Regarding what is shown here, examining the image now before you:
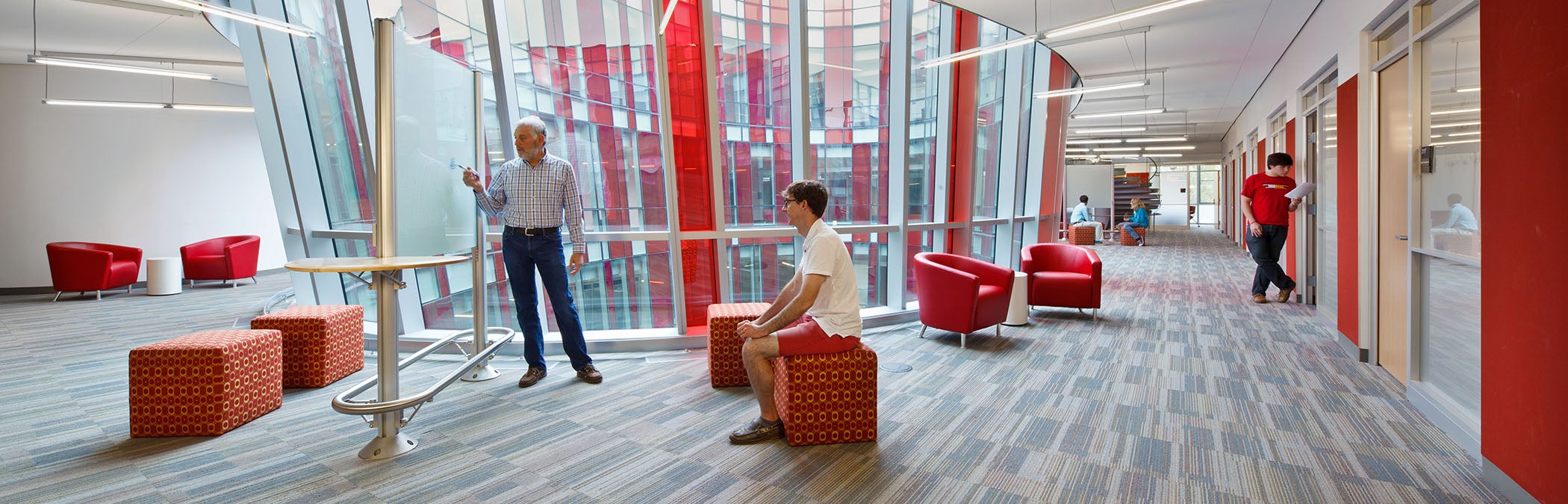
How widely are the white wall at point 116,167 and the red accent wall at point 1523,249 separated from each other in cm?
1343

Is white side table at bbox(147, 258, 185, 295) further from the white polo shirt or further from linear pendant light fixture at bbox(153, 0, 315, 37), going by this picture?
the white polo shirt

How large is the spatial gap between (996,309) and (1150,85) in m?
8.69

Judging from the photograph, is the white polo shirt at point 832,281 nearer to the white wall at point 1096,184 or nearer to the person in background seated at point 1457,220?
the person in background seated at point 1457,220

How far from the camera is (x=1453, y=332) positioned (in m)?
3.15

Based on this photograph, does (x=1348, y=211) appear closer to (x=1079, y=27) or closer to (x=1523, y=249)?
(x=1079, y=27)

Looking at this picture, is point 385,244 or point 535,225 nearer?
point 385,244

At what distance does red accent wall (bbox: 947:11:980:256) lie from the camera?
6559 mm

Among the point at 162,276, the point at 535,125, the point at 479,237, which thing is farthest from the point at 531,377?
the point at 162,276

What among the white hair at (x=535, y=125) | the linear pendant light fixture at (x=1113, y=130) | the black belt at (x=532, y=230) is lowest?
the black belt at (x=532, y=230)

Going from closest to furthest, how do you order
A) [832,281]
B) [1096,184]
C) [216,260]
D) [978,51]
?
1. [832,281]
2. [978,51]
3. [216,260]
4. [1096,184]

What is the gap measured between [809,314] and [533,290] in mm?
1856

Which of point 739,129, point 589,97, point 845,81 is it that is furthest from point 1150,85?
point 589,97

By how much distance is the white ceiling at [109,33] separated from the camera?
6598mm

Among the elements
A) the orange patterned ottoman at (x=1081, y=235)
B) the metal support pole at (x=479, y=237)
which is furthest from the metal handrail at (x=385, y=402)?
the orange patterned ottoman at (x=1081, y=235)
